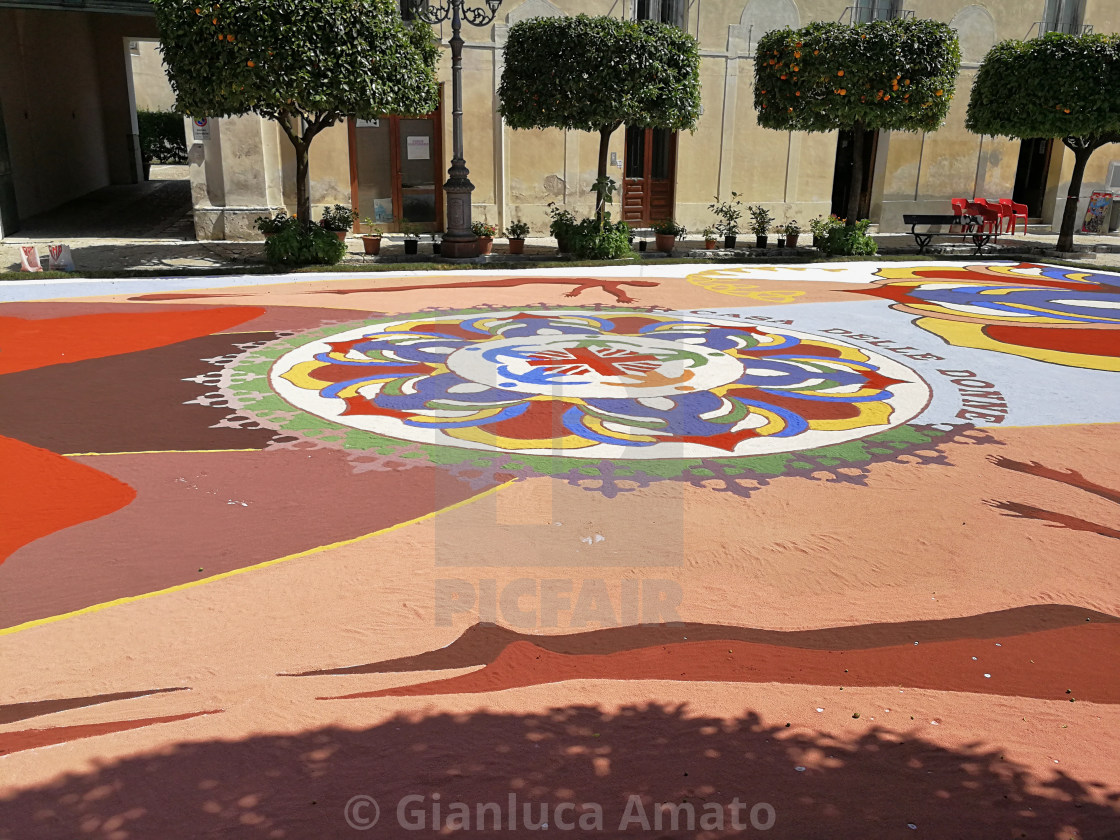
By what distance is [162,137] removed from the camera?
117ft

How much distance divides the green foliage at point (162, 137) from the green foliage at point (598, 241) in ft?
76.0

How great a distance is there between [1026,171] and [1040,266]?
1019 centimetres

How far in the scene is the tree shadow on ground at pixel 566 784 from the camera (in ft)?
9.34

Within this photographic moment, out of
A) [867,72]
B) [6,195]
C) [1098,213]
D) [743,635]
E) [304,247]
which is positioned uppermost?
[867,72]

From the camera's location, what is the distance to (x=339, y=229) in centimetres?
1738

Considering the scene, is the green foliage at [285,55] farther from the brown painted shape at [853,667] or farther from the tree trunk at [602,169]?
the brown painted shape at [853,667]

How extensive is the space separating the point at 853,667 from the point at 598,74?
575 inches

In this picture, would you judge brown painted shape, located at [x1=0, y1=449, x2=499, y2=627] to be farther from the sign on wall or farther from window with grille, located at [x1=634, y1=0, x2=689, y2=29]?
the sign on wall

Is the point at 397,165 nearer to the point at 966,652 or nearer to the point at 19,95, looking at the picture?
the point at 19,95

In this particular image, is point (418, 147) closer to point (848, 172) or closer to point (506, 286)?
point (506, 286)

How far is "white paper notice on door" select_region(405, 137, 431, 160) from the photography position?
67.6 ft

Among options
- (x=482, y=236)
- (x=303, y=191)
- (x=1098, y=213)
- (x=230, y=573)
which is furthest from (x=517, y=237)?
(x=1098, y=213)

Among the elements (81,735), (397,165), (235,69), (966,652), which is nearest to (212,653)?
(81,735)

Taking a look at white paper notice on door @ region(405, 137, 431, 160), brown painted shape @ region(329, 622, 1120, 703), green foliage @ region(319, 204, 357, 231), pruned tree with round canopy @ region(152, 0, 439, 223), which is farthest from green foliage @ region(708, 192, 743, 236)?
brown painted shape @ region(329, 622, 1120, 703)
